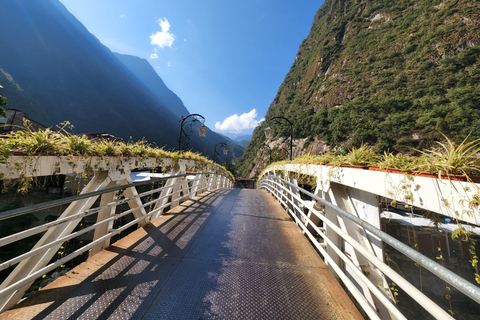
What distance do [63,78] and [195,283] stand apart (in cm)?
12983

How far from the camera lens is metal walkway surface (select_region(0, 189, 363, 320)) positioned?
1.68 m

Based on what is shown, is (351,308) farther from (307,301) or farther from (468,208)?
(468,208)

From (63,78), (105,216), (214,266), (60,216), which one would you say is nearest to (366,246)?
(214,266)

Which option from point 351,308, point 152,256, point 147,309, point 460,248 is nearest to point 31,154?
point 152,256

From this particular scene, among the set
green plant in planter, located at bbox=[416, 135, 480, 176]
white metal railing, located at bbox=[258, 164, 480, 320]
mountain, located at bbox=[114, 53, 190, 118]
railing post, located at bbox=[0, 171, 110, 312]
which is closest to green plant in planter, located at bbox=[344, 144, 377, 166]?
white metal railing, located at bbox=[258, 164, 480, 320]

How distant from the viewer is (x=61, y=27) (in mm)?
106000

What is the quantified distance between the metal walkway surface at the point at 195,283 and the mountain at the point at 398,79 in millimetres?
17078

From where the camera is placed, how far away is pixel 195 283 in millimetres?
2061

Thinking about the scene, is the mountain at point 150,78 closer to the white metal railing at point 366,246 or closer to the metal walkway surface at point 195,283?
the metal walkway surface at point 195,283

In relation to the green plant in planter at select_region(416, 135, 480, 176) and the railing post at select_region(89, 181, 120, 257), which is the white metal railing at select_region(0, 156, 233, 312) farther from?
the green plant in planter at select_region(416, 135, 480, 176)

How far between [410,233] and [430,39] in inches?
1864

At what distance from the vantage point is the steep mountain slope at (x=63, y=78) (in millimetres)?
73688

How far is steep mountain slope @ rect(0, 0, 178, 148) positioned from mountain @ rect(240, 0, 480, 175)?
75.1 meters

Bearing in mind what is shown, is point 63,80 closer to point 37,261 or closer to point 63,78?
point 63,78
